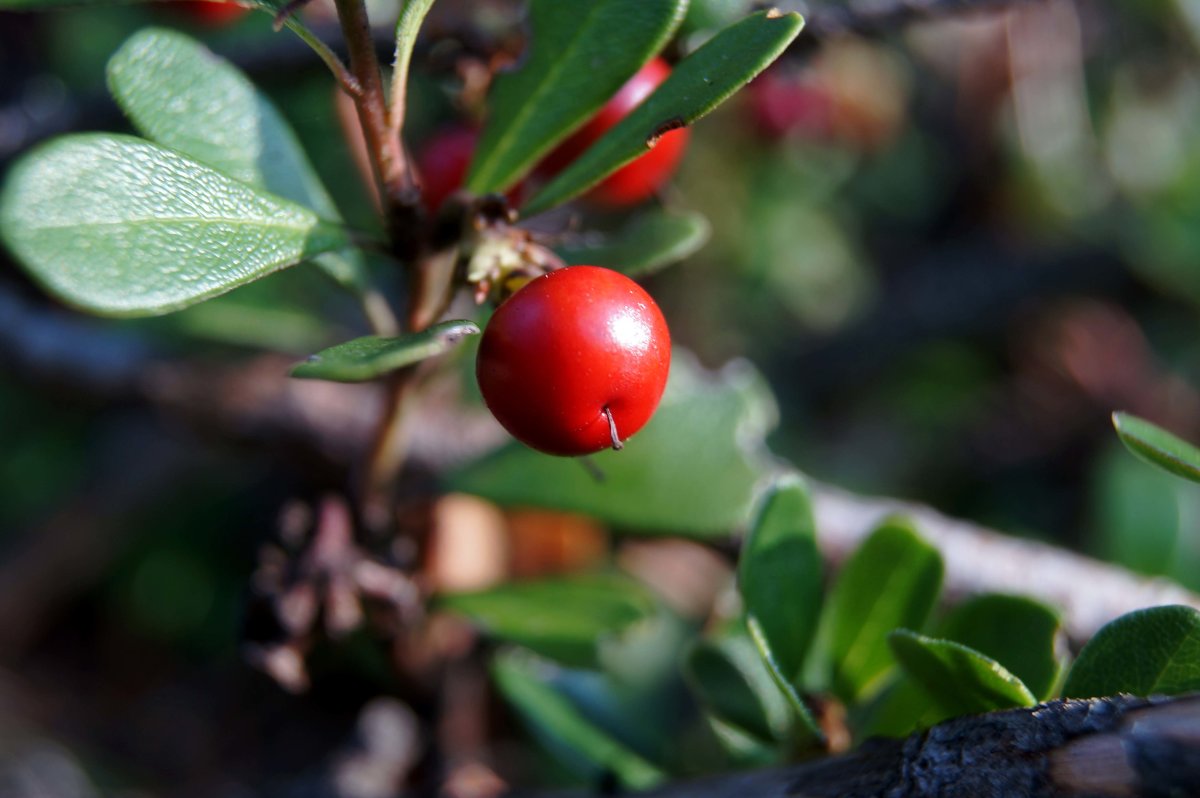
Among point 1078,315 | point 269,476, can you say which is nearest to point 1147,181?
point 1078,315

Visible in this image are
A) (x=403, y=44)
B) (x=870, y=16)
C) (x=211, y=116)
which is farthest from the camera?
(x=870, y=16)

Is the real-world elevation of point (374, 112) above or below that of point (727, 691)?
above

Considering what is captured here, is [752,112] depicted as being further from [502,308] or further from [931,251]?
[502,308]

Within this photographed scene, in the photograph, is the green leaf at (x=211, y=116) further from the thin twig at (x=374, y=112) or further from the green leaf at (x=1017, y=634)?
the green leaf at (x=1017, y=634)

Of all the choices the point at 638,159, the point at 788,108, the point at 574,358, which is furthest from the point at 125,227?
the point at 788,108

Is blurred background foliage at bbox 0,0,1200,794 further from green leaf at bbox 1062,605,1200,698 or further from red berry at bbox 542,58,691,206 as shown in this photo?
green leaf at bbox 1062,605,1200,698

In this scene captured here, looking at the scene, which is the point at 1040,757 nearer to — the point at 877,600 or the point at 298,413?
the point at 877,600
